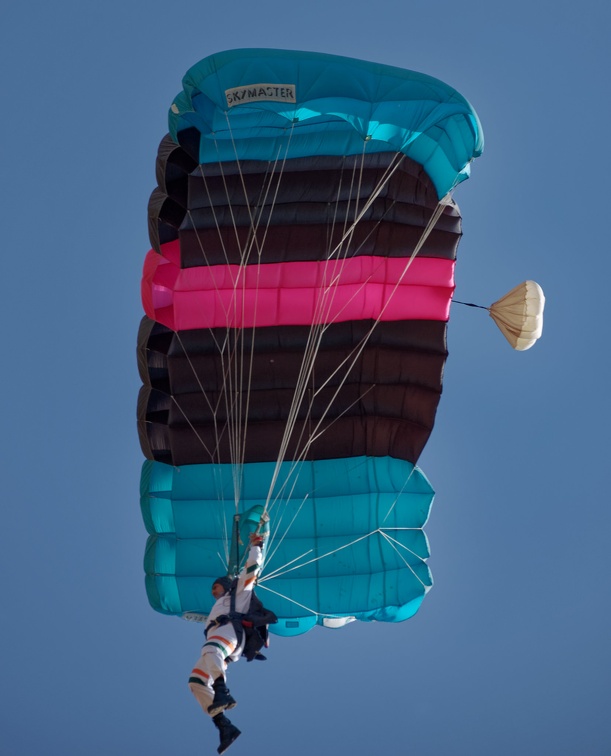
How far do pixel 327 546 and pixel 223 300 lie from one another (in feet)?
6.81

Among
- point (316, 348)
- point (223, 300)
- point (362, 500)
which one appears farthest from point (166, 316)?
point (362, 500)

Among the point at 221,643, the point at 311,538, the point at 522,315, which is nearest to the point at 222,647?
the point at 221,643

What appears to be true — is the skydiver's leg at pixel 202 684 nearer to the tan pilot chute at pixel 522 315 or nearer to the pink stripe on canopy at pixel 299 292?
the pink stripe on canopy at pixel 299 292

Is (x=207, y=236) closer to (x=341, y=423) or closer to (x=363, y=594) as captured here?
(x=341, y=423)

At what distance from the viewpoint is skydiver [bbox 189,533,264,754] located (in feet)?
34.1

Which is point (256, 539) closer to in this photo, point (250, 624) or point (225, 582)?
point (225, 582)

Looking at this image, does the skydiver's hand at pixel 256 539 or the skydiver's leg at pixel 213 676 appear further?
the skydiver's hand at pixel 256 539

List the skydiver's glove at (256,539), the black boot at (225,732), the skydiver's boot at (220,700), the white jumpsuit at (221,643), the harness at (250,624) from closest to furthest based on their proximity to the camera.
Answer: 1. the black boot at (225,732)
2. the skydiver's boot at (220,700)
3. the white jumpsuit at (221,643)
4. the harness at (250,624)
5. the skydiver's glove at (256,539)

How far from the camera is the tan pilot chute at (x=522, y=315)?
39.9 feet

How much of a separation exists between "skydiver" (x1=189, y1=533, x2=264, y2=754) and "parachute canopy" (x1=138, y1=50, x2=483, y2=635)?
101 centimetres

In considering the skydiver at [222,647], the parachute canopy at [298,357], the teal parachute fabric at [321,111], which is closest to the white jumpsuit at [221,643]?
the skydiver at [222,647]

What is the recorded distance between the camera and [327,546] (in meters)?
12.4

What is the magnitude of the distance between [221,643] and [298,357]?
2.64m

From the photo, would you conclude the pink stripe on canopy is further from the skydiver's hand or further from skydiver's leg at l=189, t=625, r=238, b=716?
skydiver's leg at l=189, t=625, r=238, b=716
